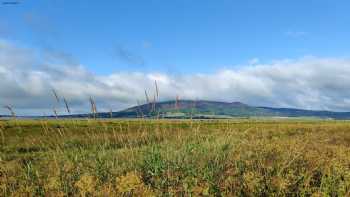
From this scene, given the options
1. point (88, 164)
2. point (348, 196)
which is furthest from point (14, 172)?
point (348, 196)

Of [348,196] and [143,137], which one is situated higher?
[143,137]

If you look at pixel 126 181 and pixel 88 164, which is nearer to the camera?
pixel 126 181

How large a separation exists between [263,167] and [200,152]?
136cm

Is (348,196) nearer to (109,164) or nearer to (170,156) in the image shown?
(170,156)

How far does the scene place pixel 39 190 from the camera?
20.0 ft

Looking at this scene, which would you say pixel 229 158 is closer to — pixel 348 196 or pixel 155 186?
pixel 155 186

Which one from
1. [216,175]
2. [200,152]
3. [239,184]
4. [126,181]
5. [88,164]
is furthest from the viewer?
[200,152]

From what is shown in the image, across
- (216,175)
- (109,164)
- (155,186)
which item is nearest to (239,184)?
(216,175)

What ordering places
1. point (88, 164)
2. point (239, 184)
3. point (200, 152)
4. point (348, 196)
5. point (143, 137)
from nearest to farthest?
point (348, 196) < point (239, 184) < point (88, 164) < point (200, 152) < point (143, 137)

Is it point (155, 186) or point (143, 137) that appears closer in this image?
point (155, 186)

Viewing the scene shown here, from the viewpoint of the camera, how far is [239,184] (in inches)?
236

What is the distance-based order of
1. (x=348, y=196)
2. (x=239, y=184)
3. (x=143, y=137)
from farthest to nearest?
(x=143, y=137), (x=239, y=184), (x=348, y=196)

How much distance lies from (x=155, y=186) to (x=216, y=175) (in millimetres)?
1135

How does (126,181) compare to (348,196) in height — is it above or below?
above
